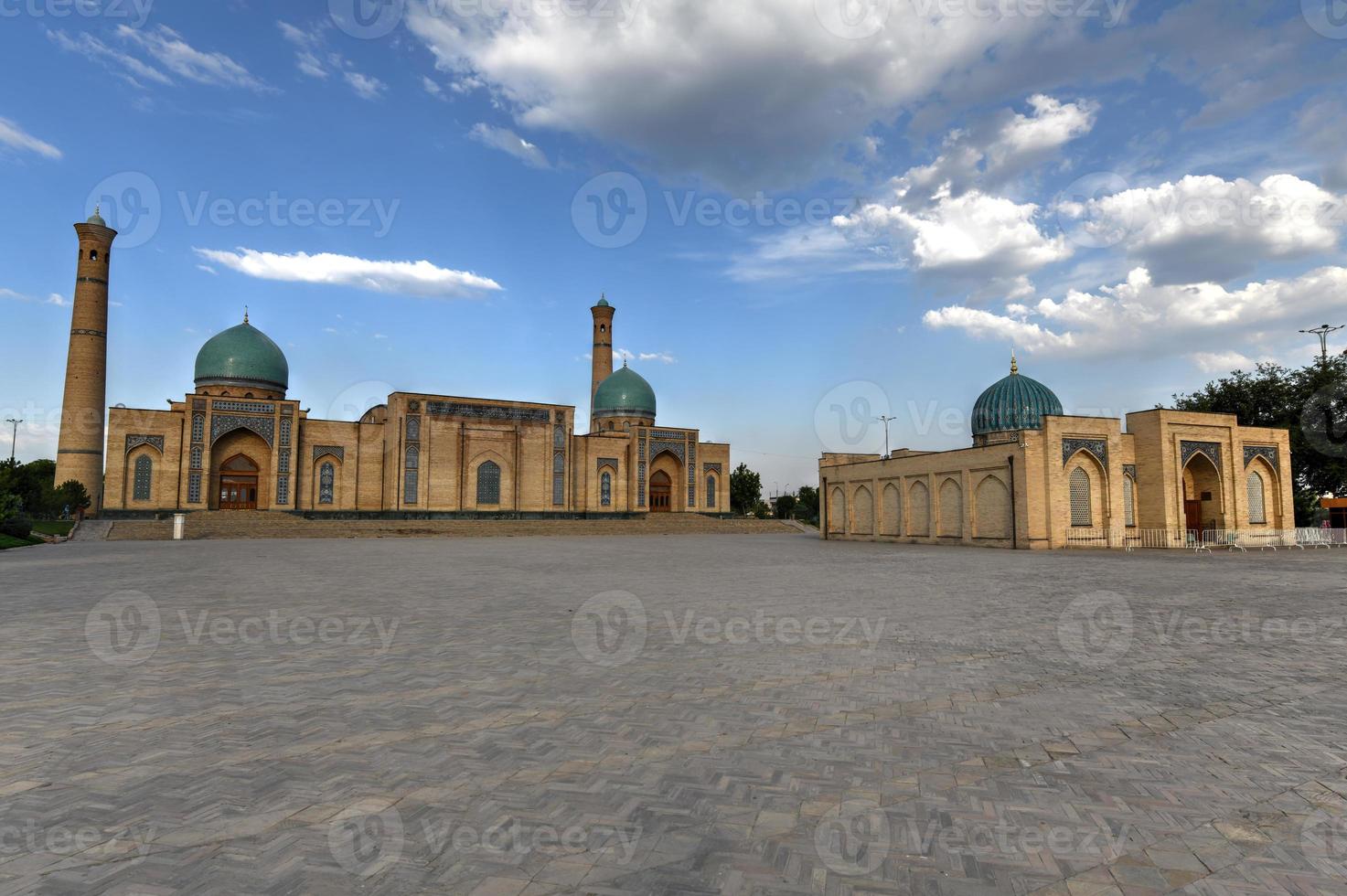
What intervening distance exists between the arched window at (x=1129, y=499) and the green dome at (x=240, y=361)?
44415 mm

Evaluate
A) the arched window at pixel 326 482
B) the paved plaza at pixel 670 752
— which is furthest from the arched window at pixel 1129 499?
the arched window at pixel 326 482

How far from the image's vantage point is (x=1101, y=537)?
27.0 m

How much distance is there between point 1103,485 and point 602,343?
38128 mm

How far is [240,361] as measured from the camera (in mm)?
41469

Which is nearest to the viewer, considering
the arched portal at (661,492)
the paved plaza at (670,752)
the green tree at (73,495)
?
the paved plaza at (670,752)

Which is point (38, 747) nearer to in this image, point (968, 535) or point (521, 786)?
point (521, 786)

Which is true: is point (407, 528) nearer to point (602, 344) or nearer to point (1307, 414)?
point (602, 344)

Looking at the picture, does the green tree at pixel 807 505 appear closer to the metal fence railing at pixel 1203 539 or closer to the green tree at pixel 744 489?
the green tree at pixel 744 489

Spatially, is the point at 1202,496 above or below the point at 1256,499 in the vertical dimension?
above

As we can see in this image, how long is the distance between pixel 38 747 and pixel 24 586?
11.1m

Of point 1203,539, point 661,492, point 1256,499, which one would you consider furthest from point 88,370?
point 1256,499

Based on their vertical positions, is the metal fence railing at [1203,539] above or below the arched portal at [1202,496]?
below

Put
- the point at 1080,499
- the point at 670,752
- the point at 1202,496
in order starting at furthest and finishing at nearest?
the point at 1202,496 → the point at 1080,499 → the point at 670,752

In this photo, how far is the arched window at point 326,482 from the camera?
131ft
